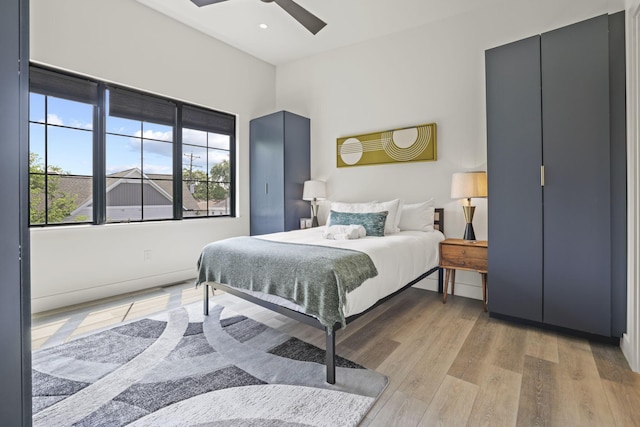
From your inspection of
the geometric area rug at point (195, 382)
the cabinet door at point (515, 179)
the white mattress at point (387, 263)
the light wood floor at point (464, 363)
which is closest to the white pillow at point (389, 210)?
the white mattress at point (387, 263)

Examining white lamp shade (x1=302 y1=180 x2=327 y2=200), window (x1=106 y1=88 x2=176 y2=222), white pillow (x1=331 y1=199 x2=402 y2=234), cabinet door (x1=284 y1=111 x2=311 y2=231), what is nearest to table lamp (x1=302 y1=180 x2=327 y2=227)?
white lamp shade (x1=302 y1=180 x2=327 y2=200)

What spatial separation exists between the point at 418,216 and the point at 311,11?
8.76 ft

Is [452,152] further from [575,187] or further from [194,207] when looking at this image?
[194,207]

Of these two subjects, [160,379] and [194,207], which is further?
[194,207]

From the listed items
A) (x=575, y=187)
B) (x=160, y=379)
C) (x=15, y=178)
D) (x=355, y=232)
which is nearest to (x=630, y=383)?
(x=575, y=187)

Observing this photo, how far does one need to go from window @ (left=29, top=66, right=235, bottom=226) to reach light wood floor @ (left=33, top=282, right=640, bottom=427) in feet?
3.59

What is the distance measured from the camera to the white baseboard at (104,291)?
2879mm

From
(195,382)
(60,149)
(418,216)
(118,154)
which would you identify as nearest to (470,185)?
(418,216)

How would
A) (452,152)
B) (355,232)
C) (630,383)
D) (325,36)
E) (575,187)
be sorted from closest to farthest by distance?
1. (630,383)
2. (575,187)
3. (355,232)
4. (452,152)
5. (325,36)

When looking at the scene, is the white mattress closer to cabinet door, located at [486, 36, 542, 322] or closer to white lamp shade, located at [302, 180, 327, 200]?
cabinet door, located at [486, 36, 542, 322]

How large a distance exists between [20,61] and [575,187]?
315cm

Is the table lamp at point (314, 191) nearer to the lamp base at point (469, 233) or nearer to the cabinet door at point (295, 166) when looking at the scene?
the cabinet door at point (295, 166)

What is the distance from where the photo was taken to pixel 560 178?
A: 235 cm

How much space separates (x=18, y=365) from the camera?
0.87 metres
